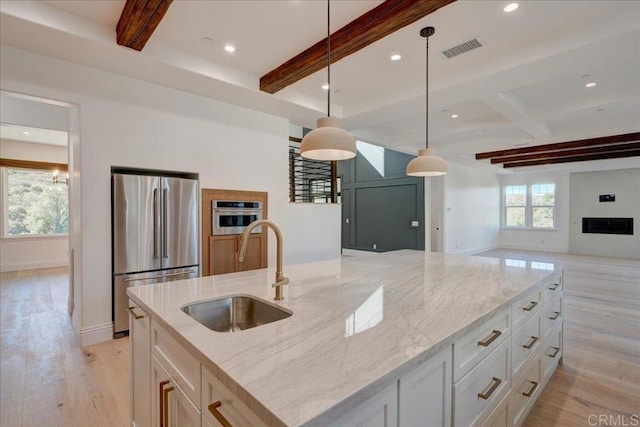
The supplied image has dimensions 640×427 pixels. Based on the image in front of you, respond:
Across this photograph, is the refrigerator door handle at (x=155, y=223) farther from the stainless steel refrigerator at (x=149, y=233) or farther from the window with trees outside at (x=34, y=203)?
the window with trees outside at (x=34, y=203)

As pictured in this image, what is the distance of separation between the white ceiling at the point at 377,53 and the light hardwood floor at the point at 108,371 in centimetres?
270

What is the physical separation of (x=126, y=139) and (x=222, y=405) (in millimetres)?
3158

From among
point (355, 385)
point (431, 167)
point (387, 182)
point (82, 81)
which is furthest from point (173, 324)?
point (387, 182)

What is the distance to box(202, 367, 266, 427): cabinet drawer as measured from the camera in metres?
0.77

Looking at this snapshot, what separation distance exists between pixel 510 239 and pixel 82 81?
39.6 ft

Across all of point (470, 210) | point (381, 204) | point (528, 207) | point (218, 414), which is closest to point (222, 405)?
point (218, 414)

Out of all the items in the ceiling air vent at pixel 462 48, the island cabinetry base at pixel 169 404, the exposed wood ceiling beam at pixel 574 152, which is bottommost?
the island cabinetry base at pixel 169 404

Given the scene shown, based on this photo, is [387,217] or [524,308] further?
[387,217]

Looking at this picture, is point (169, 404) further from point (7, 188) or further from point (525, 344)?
point (7, 188)

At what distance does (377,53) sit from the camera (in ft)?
9.96

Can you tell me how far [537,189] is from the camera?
10.2 meters

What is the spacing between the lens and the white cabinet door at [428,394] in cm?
95

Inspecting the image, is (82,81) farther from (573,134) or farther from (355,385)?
(573,134)

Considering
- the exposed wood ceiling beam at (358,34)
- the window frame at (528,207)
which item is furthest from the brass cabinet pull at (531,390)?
the window frame at (528,207)
